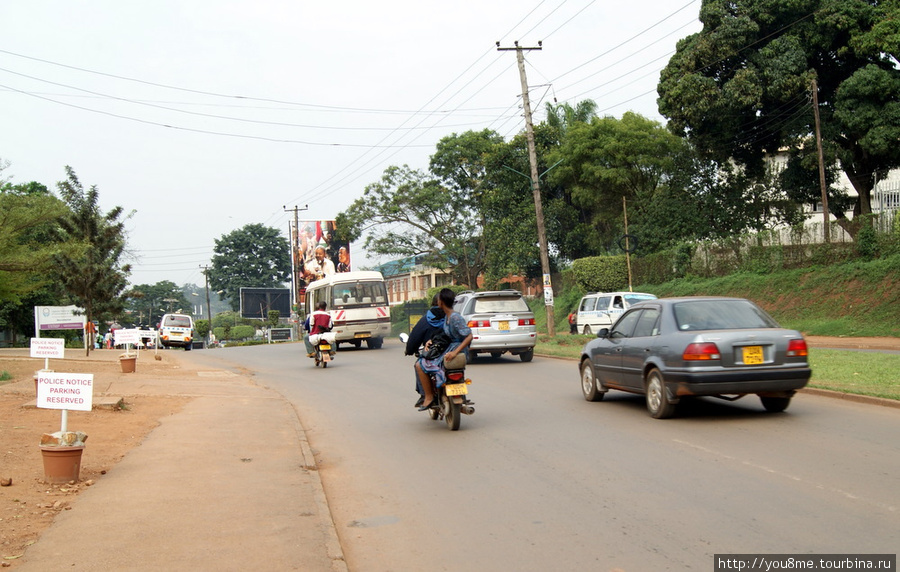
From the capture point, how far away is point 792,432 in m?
8.94

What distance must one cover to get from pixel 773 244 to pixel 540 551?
32.5 m

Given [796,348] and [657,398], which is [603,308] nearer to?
[657,398]

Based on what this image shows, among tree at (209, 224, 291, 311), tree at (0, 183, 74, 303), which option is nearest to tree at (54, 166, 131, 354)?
tree at (0, 183, 74, 303)

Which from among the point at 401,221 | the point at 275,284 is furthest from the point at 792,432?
the point at 275,284

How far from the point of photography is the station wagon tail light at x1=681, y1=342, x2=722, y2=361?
31.0 feet

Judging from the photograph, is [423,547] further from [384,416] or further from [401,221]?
[401,221]

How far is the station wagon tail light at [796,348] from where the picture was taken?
31.4 ft

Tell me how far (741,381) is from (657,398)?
3.72 ft

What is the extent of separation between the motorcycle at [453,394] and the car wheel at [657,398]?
2359 millimetres

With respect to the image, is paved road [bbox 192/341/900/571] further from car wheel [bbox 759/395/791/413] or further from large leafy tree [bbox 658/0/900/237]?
large leafy tree [bbox 658/0/900/237]

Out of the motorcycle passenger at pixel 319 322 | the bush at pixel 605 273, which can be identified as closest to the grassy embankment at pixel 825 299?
the bush at pixel 605 273

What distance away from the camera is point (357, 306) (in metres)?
30.7

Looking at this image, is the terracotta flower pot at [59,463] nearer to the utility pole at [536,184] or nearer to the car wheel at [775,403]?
the car wheel at [775,403]

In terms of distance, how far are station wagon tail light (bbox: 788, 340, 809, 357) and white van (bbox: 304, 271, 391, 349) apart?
22.3 m
